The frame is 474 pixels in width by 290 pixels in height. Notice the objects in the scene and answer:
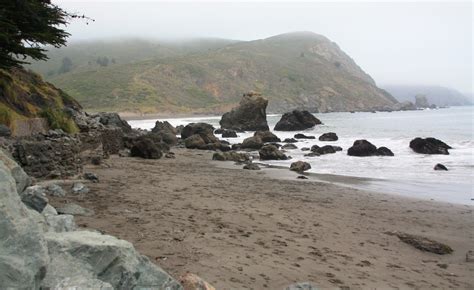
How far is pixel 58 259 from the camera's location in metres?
3.40

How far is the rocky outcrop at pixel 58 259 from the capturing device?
2.92m

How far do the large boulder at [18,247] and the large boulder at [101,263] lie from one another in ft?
0.82

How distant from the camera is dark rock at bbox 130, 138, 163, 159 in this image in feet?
63.3

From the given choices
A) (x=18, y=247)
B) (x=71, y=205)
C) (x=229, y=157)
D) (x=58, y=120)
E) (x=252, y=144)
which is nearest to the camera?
(x=18, y=247)

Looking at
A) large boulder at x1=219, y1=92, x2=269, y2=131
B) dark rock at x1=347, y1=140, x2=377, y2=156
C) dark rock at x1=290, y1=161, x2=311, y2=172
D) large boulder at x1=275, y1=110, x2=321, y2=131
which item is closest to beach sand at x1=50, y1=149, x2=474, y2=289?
dark rock at x1=290, y1=161, x2=311, y2=172

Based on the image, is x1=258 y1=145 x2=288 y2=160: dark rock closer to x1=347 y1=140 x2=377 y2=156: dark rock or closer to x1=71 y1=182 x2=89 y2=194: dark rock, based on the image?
x1=347 y1=140 x2=377 y2=156: dark rock

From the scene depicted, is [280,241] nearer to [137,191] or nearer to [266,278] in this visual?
[266,278]

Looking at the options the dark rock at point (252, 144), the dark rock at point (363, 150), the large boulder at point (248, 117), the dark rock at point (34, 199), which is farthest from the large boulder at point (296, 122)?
the dark rock at point (34, 199)

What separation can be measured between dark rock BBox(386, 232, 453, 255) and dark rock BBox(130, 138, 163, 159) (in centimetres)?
1309

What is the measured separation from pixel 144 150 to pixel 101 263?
16.1 m

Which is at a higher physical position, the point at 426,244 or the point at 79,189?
the point at 79,189

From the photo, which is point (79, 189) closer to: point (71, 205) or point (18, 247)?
point (71, 205)

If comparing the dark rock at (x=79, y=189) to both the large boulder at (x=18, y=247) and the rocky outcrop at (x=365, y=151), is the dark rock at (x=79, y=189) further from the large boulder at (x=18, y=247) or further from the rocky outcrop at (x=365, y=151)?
the rocky outcrop at (x=365, y=151)

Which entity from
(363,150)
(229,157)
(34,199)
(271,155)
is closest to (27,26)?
(34,199)
